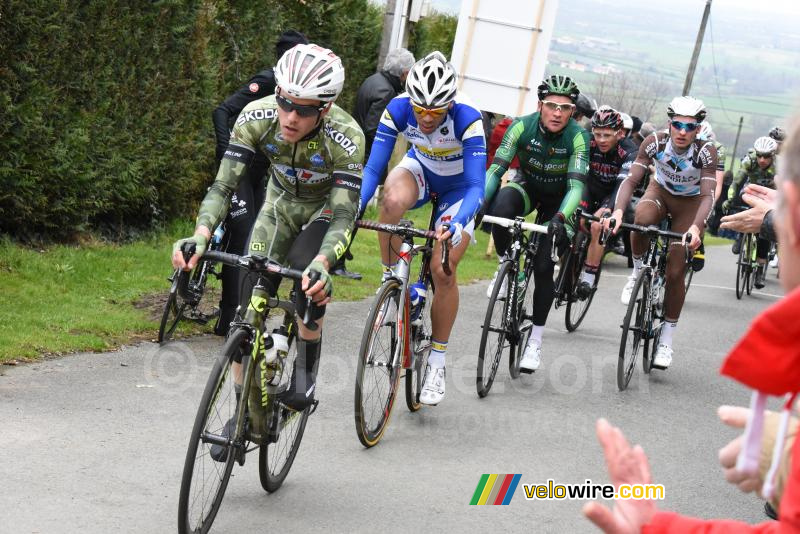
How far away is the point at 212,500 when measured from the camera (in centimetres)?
468

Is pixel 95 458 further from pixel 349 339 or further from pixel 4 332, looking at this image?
pixel 349 339

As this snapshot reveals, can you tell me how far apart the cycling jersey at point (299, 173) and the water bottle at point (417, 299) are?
45.9 inches

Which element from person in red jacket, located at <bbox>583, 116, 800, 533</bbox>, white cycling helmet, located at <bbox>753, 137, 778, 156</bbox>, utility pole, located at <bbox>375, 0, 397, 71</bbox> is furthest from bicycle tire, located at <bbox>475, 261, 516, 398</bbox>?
white cycling helmet, located at <bbox>753, 137, 778, 156</bbox>

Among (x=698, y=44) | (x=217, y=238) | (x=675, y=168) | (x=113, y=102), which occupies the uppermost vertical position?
(x=698, y=44)

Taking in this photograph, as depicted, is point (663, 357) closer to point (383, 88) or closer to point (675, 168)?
point (675, 168)

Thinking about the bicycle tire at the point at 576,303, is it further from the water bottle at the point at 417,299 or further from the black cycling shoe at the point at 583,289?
the water bottle at the point at 417,299

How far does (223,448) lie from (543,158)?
4.70 meters

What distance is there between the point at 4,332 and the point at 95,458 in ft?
7.10

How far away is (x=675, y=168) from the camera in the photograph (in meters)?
9.30

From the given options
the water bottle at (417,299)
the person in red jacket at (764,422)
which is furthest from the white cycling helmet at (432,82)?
the person in red jacket at (764,422)

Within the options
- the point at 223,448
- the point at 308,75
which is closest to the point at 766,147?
the point at 308,75

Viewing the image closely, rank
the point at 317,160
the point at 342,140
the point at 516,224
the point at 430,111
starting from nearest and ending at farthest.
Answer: the point at 342,140
the point at 317,160
the point at 430,111
the point at 516,224

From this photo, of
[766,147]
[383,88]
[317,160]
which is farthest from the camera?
[766,147]

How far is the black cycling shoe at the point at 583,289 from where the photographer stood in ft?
34.0
